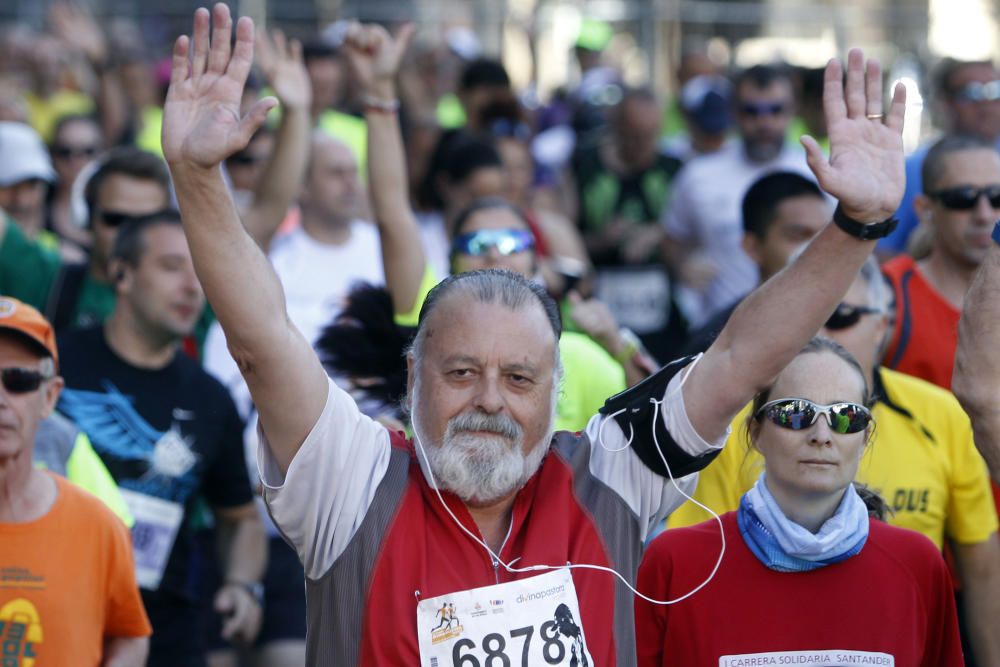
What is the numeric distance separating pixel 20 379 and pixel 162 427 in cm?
119

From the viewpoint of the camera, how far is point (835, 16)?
617 inches

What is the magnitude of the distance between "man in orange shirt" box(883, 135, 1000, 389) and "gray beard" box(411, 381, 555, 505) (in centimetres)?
261

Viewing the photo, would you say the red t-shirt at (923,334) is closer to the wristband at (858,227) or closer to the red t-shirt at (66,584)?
the wristband at (858,227)

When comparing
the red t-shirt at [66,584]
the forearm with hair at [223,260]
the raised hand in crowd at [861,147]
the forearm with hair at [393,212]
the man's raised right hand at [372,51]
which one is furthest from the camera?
the man's raised right hand at [372,51]

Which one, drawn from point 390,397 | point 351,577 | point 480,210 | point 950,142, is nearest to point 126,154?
point 480,210

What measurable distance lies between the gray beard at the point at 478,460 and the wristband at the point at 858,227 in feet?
2.84

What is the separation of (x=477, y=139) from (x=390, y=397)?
374cm

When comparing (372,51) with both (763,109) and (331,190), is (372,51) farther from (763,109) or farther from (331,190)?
(763,109)

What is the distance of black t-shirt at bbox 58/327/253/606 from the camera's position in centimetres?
554

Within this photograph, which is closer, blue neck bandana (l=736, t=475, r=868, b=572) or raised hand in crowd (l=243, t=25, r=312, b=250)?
blue neck bandana (l=736, t=475, r=868, b=572)

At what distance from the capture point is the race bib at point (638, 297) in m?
9.36

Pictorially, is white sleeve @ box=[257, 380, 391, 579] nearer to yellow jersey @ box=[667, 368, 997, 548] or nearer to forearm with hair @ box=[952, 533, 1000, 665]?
yellow jersey @ box=[667, 368, 997, 548]

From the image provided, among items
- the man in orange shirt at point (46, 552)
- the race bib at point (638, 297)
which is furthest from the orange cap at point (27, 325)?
the race bib at point (638, 297)

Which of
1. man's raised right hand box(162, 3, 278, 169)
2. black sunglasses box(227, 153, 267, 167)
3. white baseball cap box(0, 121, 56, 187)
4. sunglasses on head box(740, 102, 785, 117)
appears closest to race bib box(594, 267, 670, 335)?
sunglasses on head box(740, 102, 785, 117)
